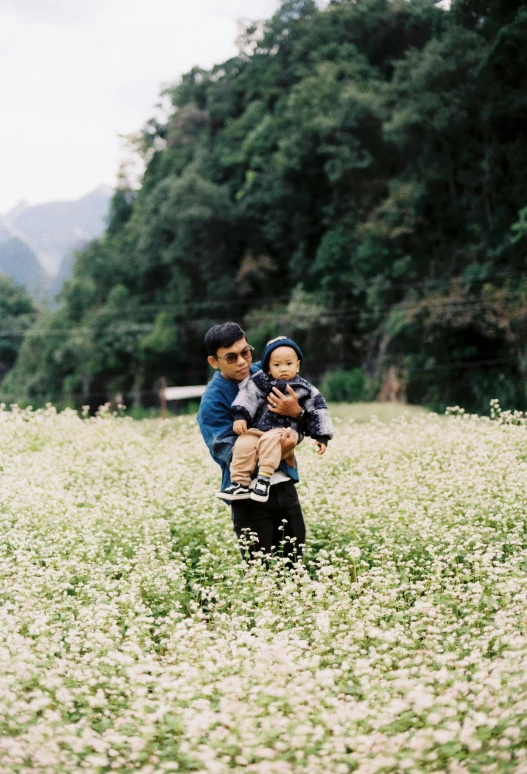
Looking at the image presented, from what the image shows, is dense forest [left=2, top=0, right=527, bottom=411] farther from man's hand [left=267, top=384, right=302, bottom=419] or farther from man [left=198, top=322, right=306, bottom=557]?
man's hand [left=267, top=384, right=302, bottom=419]

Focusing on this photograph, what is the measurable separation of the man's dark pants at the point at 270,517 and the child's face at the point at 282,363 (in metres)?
0.87

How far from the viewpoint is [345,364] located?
4497 cm

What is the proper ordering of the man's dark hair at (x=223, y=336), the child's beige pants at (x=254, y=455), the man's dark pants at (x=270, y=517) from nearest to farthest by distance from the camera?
the child's beige pants at (x=254, y=455)
the man's dark hair at (x=223, y=336)
the man's dark pants at (x=270, y=517)

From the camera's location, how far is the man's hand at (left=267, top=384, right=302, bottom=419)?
6.19 m

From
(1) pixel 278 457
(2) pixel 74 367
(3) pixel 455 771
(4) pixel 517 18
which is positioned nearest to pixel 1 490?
(1) pixel 278 457

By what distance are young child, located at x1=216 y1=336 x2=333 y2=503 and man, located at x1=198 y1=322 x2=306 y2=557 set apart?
0.35 feet

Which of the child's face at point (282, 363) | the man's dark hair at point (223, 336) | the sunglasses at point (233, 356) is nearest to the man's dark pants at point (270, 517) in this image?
the child's face at point (282, 363)

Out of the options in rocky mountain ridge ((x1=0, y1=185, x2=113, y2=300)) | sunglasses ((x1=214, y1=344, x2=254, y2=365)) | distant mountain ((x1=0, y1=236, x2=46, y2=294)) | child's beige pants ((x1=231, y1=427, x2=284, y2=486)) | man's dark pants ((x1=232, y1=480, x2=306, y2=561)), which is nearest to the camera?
child's beige pants ((x1=231, y1=427, x2=284, y2=486))

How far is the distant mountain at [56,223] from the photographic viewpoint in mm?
149500

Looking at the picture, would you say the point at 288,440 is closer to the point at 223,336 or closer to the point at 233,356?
the point at 233,356

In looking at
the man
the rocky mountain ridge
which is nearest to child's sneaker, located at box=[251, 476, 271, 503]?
the man

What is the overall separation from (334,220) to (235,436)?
1648 inches

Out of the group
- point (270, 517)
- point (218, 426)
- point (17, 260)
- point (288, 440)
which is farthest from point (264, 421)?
point (17, 260)

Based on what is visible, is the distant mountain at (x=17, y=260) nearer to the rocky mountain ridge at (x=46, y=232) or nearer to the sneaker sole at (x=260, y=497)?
the rocky mountain ridge at (x=46, y=232)
